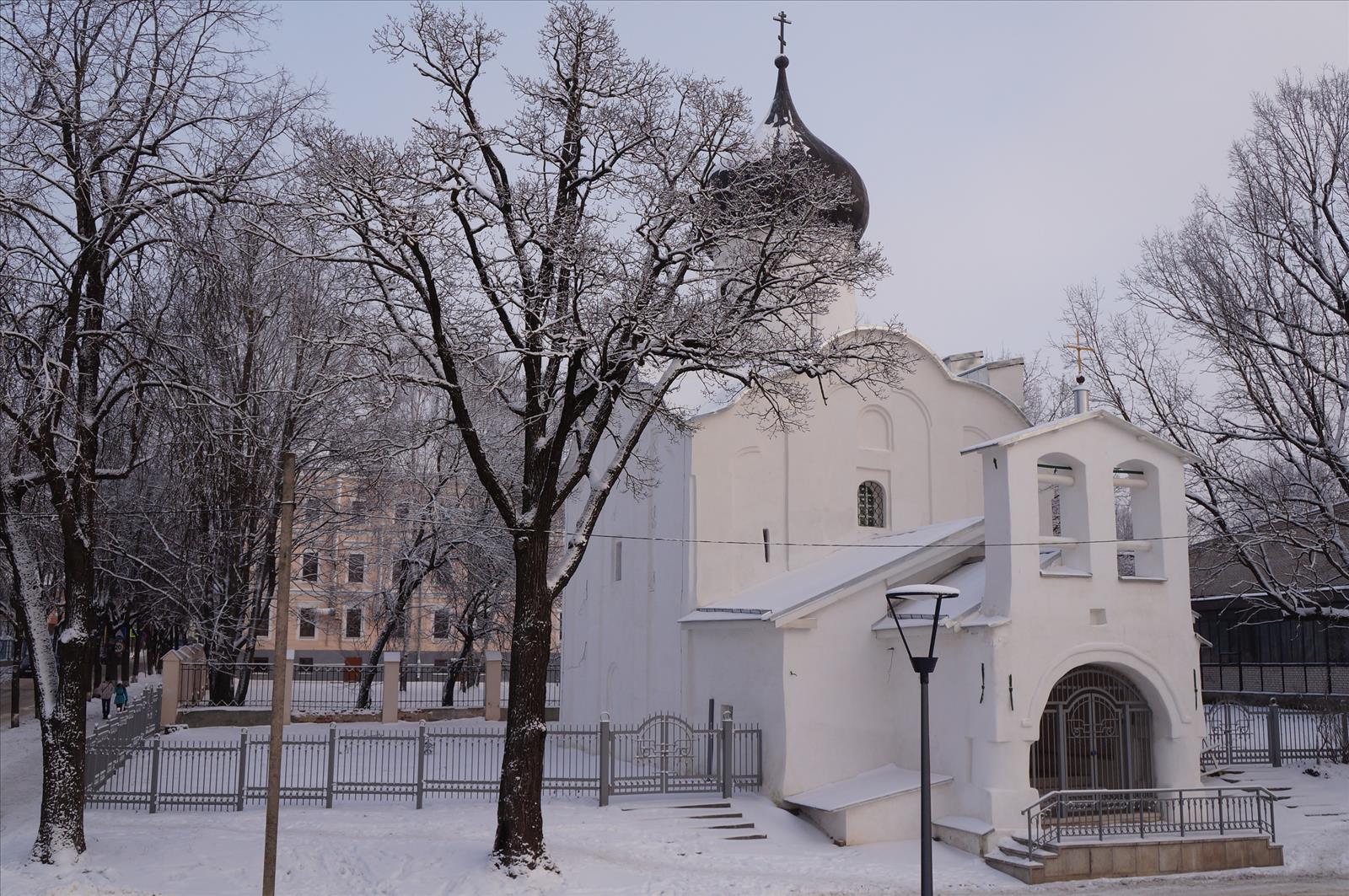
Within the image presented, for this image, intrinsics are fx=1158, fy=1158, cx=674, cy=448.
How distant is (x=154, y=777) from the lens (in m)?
17.1

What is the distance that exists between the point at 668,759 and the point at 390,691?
35.8ft

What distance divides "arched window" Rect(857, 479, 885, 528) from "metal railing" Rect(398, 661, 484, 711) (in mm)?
13037

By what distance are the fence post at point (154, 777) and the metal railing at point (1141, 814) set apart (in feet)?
40.7

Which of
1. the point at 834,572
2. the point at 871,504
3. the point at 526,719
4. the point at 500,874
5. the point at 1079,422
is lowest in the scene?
the point at 500,874

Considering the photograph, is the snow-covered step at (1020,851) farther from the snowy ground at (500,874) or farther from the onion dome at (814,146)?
the onion dome at (814,146)

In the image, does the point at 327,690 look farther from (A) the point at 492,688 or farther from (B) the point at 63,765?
(B) the point at 63,765

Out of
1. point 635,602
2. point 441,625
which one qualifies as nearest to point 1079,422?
point 635,602

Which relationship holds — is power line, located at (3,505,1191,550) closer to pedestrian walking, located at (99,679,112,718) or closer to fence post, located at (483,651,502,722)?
fence post, located at (483,651,502,722)

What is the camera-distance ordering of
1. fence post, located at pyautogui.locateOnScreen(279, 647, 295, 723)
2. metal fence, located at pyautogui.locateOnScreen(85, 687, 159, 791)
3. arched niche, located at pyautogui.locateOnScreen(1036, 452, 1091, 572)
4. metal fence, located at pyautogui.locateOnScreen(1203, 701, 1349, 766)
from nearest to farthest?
fence post, located at pyautogui.locateOnScreen(279, 647, 295, 723)
metal fence, located at pyautogui.locateOnScreen(85, 687, 159, 791)
arched niche, located at pyautogui.locateOnScreen(1036, 452, 1091, 572)
metal fence, located at pyautogui.locateOnScreen(1203, 701, 1349, 766)

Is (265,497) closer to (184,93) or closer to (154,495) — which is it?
(154,495)

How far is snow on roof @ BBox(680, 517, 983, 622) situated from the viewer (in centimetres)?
1908

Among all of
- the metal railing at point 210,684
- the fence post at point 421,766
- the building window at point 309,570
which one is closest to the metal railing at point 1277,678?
the fence post at point 421,766

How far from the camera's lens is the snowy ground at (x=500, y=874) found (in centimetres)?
1383

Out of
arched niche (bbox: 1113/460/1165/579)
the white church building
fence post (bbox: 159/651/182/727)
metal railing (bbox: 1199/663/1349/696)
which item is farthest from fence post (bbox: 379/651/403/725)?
metal railing (bbox: 1199/663/1349/696)
